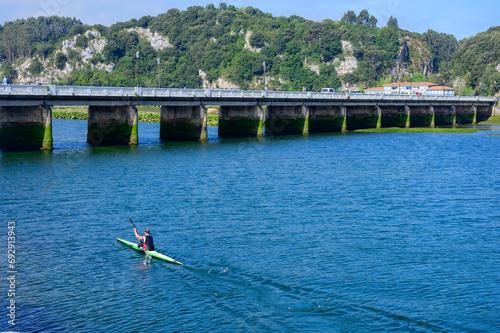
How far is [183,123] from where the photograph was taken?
76.9m

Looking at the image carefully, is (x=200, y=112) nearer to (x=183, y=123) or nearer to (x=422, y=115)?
(x=183, y=123)

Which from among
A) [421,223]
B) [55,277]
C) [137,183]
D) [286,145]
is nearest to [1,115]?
[137,183]

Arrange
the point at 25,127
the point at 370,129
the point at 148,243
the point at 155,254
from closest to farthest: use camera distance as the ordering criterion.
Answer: the point at 155,254
the point at 148,243
the point at 25,127
the point at 370,129

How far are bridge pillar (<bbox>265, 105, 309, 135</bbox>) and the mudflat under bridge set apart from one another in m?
0.16

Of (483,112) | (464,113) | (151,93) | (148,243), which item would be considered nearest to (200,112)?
(151,93)

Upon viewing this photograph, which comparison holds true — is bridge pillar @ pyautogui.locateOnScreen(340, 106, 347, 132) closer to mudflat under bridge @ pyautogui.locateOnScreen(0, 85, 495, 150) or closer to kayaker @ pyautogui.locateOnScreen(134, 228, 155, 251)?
mudflat under bridge @ pyautogui.locateOnScreen(0, 85, 495, 150)

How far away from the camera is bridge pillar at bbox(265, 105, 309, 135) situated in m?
91.0

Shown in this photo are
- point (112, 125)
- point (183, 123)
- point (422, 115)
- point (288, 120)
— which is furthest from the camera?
point (422, 115)

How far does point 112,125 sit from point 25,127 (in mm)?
10871

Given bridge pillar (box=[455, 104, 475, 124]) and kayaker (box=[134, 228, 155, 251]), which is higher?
bridge pillar (box=[455, 104, 475, 124])

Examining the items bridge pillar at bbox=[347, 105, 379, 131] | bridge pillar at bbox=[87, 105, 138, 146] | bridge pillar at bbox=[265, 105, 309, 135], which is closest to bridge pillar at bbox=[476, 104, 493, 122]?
bridge pillar at bbox=[347, 105, 379, 131]

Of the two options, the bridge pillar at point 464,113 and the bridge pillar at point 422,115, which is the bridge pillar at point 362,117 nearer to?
the bridge pillar at point 422,115

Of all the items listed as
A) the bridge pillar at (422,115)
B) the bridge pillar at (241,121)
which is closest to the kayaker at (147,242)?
the bridge pillar at (241,121)

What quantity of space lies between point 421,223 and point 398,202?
231 inches
